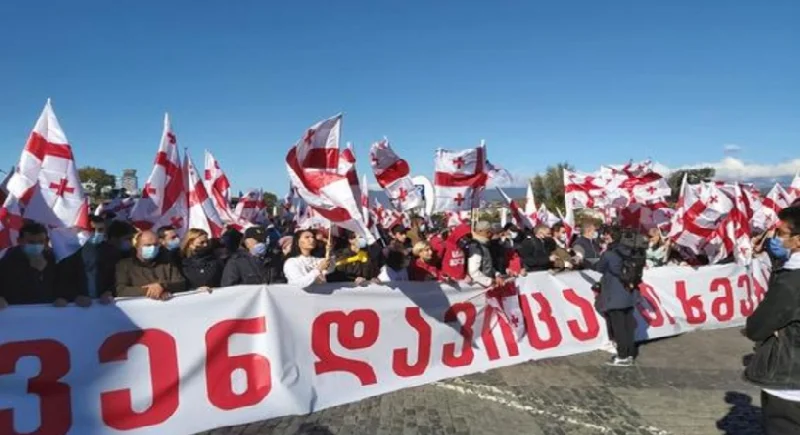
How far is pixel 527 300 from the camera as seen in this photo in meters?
8.04

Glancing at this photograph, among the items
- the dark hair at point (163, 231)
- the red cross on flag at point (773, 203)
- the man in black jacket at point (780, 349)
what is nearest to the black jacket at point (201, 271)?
the dark hair at point (163, 231)

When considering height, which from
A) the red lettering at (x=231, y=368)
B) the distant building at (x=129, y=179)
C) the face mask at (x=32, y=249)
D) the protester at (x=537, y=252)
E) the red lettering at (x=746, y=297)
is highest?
the distant building at (x=129, y=179)

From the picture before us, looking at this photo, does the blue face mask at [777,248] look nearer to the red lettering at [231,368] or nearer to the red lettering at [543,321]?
the red lettering at [543,321]

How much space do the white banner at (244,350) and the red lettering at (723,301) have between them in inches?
137

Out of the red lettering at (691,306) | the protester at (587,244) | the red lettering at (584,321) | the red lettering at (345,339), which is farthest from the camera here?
the protester at (587,244)

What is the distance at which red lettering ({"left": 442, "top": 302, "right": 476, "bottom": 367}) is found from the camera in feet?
23.1

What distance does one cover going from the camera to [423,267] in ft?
24.3

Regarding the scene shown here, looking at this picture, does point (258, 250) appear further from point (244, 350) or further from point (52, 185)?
point (52, 185)

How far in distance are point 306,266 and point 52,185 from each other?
103 inches

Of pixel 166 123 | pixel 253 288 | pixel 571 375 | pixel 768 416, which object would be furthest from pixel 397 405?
pixel 166 123

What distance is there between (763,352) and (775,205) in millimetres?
11219

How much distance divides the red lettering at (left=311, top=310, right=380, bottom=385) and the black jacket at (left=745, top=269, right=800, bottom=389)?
371 cm

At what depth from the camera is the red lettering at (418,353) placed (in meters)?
6.57

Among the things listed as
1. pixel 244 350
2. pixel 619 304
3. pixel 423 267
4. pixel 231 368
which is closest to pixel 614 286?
pixel 619 304
